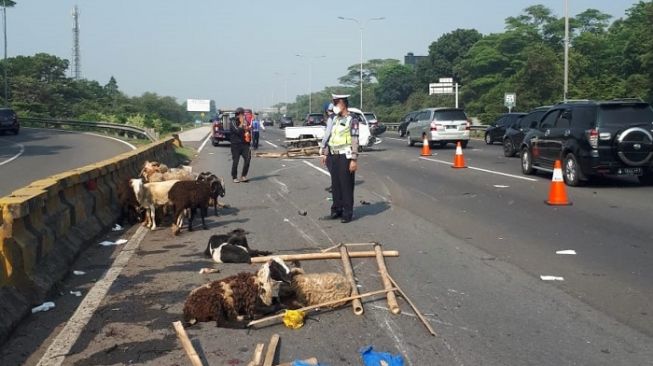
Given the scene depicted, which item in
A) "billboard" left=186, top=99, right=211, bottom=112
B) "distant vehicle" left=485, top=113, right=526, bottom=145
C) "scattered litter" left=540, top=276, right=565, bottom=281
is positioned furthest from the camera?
"billboard" left=186, top=99, right=211, bottom=112

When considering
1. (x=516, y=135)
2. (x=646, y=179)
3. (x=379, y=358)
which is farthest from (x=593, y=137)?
(x=379, y=358)

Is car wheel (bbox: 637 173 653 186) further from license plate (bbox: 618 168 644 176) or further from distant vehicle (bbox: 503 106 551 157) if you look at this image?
distant vehicle (bbox: 503 106 551 157)

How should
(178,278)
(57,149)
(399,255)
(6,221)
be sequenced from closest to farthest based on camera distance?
(6,221) < (178,278) < (399,255) < (57,149)

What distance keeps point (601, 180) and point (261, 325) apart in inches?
473

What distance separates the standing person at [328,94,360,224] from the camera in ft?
33.7

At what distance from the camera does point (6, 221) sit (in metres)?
5.96

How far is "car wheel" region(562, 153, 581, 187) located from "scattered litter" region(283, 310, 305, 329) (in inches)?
413

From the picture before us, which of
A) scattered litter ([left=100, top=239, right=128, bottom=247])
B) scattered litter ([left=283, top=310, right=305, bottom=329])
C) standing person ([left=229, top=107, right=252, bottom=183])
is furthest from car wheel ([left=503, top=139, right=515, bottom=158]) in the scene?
scattered litter ([left=283, top=310, right=305, bottom=329])

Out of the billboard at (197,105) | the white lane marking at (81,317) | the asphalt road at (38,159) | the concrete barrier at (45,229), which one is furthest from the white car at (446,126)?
the billboard at (197,105)

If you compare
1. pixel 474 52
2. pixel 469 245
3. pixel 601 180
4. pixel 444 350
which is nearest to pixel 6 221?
pixel 444 350

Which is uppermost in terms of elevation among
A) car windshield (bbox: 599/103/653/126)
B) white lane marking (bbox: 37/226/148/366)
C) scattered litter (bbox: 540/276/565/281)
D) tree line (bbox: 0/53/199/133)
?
tree line (bbox: 0/53/199/133)

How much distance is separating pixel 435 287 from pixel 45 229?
13.3 ft

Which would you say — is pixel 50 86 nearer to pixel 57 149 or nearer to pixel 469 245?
pixel 57 149

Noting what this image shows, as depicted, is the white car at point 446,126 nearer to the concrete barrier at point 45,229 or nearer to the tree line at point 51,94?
the concrete barrier at point 45,229
